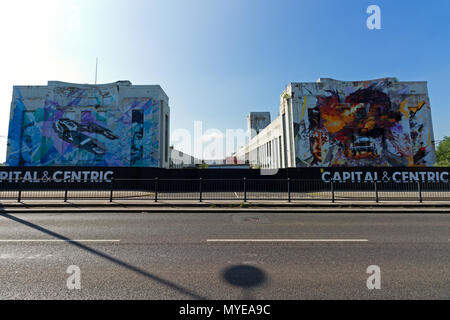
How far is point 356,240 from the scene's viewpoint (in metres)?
5.69

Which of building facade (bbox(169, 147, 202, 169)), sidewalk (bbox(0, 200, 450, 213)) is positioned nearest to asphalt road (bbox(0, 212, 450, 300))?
sidewalk (bbox(0, 200, 450, 213))

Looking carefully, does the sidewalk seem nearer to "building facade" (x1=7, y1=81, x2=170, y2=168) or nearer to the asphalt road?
the asphalt road

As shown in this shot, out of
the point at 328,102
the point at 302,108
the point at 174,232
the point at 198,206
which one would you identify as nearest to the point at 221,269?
the point at 174,232

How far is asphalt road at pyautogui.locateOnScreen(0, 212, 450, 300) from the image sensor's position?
3.18 metres

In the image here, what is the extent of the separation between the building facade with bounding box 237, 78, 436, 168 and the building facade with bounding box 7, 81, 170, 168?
20.6 metres

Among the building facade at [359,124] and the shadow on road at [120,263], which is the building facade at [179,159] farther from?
the shadow on road at [120,263]

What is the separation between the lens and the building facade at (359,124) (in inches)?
1030

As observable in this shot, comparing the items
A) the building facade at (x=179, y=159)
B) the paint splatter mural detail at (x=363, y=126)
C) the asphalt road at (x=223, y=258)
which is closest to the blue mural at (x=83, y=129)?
the building facade at (x=179, y=159)

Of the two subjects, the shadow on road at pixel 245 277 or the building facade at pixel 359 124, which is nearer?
the shadow on road at pixel 245 277

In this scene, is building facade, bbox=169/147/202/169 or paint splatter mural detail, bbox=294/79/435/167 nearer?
paint splatter mural detail, bbox=294/79/435/167

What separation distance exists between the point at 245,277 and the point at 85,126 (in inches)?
1289

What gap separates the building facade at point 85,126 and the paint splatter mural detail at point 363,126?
70.5 ft

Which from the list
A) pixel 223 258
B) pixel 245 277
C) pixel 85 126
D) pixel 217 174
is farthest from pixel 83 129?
pixel 245 277

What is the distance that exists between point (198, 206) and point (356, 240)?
24.1 ft
